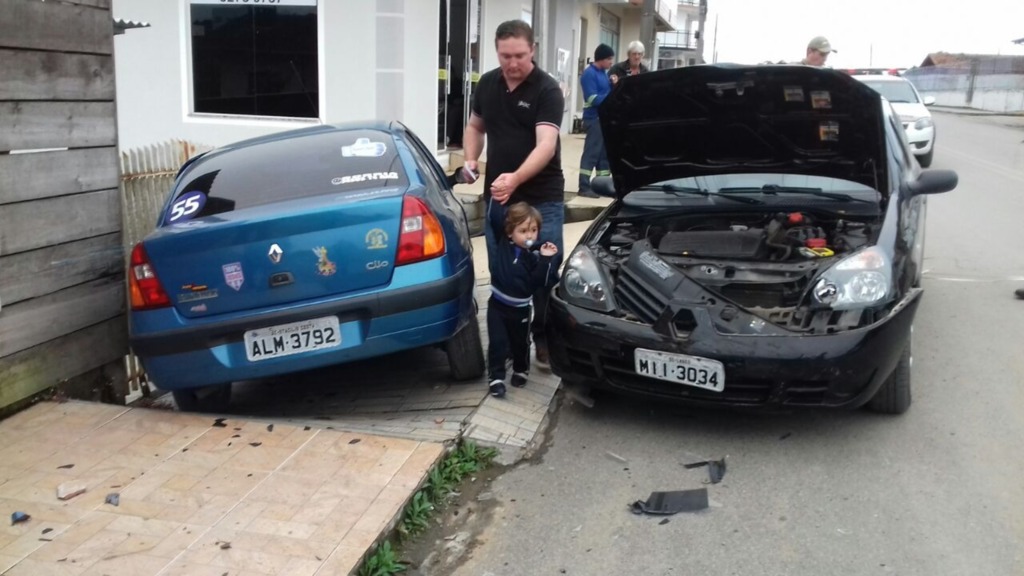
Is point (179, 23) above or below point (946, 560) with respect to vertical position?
above

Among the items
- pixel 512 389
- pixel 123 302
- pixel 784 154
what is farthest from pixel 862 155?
pixel 123 302

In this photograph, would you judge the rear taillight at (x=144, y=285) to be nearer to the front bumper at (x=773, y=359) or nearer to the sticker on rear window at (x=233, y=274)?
the sticker on rear window at (x=233, y=274)

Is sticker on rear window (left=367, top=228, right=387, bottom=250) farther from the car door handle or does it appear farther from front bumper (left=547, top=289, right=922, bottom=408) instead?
front bumper (left=547, top=289, right=922, bottom=408)

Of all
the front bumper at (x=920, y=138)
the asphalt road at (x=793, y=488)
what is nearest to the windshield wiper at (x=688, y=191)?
the asphalt road at (x=793, y=488)

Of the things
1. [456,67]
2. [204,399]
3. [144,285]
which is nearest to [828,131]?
[144,285]

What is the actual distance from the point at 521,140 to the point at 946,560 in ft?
9.87

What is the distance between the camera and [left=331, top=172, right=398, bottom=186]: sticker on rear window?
15.2ft

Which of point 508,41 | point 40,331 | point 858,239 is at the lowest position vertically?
point 40,331

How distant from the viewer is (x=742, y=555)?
130 inches

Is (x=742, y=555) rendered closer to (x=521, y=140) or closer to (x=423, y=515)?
(x=423, y=515)

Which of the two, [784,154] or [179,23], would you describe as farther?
[179,23]

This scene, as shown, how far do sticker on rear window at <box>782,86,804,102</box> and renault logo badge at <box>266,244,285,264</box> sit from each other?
2714 mm

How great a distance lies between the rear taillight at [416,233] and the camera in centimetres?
434

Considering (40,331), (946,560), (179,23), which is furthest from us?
(179,23)
